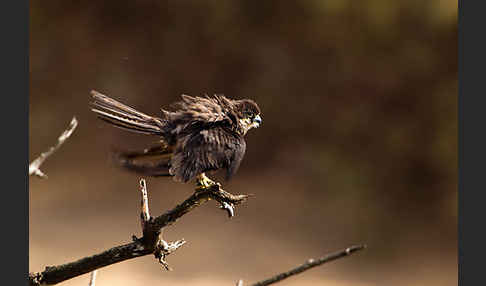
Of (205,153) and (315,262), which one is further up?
(205,153)

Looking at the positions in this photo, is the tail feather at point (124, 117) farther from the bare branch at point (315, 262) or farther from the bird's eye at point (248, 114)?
the bare branch at point (315, 262)

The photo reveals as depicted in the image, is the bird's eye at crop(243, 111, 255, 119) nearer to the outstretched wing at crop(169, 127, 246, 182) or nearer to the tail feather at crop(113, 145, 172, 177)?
the outstretched wing at crop(169, 127, 246, 182)

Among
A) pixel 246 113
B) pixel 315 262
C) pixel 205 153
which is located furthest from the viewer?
pixel 246 113

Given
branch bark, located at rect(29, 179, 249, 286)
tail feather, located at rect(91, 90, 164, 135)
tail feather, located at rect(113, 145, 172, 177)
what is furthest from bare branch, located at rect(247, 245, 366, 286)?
tail feather, located at rect(91, 90, 164, 135)

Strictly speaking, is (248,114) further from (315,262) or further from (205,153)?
(315,262)

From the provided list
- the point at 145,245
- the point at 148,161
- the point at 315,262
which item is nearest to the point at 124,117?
the point at 148,161

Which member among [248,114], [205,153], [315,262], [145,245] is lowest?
[315,262]

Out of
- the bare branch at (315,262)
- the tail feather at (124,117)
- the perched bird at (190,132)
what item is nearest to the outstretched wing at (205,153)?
the perched bird at (190,132)

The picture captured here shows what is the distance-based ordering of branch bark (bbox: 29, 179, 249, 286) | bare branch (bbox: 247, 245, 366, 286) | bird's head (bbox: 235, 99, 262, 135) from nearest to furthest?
1. bare branch (bbox: 247, 245, 366, 286)
2. branch bark (bbox: 29, 179, 249, 286)
3. bird's head (bbox: 235, 99, 262, 135)
